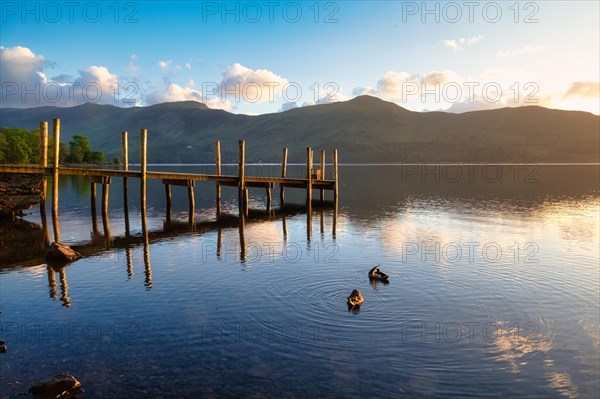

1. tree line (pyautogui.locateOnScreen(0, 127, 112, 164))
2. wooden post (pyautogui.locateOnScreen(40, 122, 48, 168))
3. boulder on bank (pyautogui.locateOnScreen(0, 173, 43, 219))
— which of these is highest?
tree line (pyautogui.locateOnScreen(0, 127, 112, 164))

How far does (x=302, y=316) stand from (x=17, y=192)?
31.0 metres

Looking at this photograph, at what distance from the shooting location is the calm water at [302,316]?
427 inches

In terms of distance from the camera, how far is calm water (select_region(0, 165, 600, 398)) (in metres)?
10.8

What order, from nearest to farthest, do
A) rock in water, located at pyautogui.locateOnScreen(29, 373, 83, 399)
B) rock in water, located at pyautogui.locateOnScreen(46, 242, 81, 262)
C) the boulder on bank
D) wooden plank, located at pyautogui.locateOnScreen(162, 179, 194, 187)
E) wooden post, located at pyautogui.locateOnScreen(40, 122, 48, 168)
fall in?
rock in water, located at pyautogui.locateOnScreen(29, 373, 83, 399), rock in water, located at pyautogui.locateOnScreen(46, 242, 81, 262), wooden post, located at pyautogui.locateOnScreen(40, 122, 48, 168), the boulder on bank, wooden plank, located at pyautogui.locateOnScreen(162, 179, 194, 187)

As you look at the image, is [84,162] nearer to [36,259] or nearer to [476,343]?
[36,259]

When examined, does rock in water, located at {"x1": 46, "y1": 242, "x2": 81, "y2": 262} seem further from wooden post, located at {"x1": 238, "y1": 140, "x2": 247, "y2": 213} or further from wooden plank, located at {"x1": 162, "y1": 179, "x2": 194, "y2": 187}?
wooden post, located at {"x1": 238, "y1": 140, "x2": 247, "y2": 213}

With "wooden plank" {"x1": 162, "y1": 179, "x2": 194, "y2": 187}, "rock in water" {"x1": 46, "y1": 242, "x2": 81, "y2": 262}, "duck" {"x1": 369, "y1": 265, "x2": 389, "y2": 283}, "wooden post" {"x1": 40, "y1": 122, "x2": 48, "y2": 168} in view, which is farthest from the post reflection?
"duck" {"x1": 369, "y1": 265, "x2": 389, "y2": 283}

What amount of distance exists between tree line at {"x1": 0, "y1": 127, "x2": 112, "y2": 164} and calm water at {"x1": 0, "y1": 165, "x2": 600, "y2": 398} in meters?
66.2

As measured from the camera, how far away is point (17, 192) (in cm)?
3603

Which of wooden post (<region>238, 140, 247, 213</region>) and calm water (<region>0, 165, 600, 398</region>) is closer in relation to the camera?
calm water (<region>0, 165, 600, 398</region>)

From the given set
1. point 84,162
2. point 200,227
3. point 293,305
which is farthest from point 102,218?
point 84,162

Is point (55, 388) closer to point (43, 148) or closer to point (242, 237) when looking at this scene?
point (242, 237)

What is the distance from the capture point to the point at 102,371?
36.1 ft

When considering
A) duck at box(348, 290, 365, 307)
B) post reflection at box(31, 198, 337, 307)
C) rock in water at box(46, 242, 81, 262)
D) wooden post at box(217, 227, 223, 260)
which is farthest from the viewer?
wooden post at box(217, 227, 223, 260)
